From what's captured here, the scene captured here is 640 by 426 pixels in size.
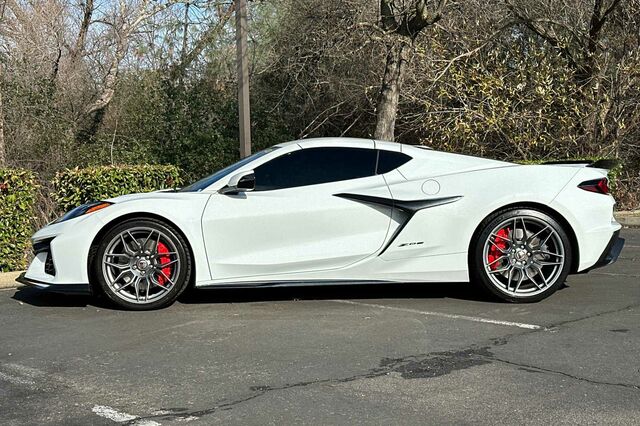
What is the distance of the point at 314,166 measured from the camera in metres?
6.41

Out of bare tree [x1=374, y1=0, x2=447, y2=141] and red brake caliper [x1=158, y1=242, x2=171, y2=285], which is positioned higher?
bare tree [x1=374, y1=0, x2=447, y2=141]

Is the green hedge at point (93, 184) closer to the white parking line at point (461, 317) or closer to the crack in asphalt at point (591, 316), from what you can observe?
the white parking line at point (461, 317)

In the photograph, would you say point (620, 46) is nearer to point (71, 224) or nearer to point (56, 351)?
point (71, 224)

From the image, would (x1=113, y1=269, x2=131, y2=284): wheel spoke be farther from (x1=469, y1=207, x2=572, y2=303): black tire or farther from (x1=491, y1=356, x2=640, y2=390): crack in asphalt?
(x1=491, y1=356, x2=640, y2=390): crack in asphalt

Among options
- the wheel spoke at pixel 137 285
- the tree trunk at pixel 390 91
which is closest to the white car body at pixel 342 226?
the wheel spoke at pixel 137 285

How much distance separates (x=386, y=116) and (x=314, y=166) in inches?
289

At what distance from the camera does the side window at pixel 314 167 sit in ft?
20.8

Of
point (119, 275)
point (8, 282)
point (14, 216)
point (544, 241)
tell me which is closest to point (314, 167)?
point (119, 275)

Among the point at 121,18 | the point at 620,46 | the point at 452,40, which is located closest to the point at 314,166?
the point at 452,40

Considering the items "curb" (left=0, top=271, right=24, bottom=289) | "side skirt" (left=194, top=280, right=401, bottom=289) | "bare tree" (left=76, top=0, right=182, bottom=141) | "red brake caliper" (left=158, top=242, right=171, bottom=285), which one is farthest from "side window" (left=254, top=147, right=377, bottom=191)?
"bare tree" (left=76, top=0, right=182, bottom=141)

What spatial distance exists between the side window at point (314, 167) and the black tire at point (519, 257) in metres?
1.12

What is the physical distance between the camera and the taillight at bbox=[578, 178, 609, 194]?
6.39 meters

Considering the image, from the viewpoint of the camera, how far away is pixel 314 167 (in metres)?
6.41

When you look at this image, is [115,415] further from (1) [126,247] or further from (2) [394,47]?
(2) [394,47]
